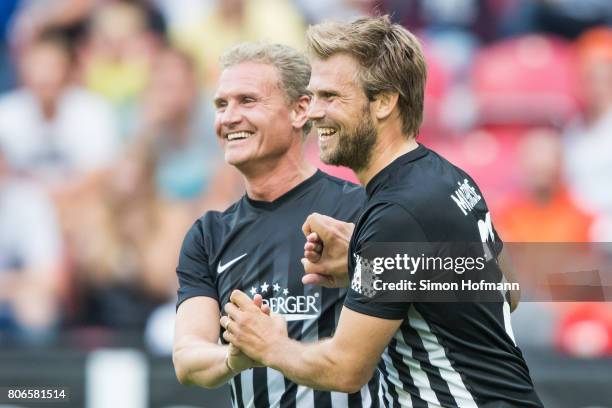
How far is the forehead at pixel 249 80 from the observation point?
14.1ft

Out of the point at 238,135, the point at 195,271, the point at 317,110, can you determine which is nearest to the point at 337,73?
the point at 317,110

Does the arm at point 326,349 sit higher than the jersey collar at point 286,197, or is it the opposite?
the jersey collar at point 286,197

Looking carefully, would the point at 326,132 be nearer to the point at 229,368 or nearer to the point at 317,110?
the point at 317,110

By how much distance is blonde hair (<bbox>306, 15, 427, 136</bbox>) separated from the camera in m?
3.60

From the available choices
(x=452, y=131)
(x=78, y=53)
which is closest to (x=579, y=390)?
(x=452, y=131)

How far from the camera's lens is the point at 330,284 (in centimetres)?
382

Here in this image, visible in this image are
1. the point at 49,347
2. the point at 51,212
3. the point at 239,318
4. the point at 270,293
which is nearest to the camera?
the point at 239,318

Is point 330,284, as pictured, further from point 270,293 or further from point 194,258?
point 194,258

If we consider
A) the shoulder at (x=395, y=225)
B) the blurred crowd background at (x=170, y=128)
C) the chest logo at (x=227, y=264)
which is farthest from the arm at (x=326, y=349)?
the blurred crowd background at (x=170, y=128)

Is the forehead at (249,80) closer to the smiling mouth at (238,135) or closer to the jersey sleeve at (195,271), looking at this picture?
the smiling mouth at (238,135)

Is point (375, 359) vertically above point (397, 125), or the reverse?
point (397, 125)

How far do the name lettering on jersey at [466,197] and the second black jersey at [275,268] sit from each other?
2.44 ft

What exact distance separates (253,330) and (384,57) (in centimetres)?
105

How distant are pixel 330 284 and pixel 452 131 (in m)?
4.57
